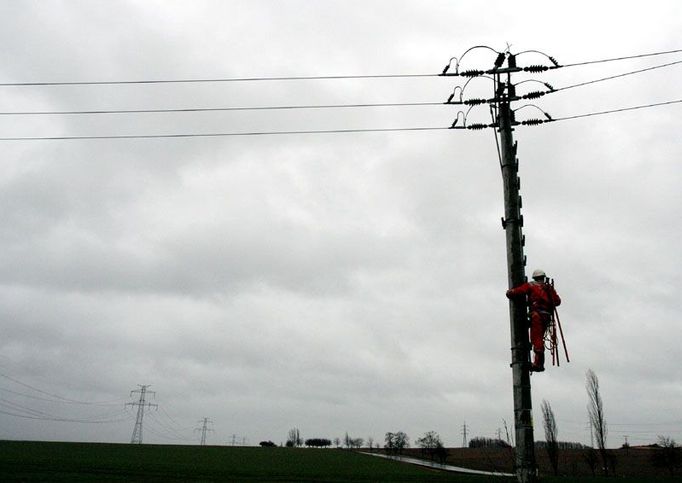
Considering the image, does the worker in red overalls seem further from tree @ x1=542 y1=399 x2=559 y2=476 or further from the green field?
tree @ x1=542 y1=399 x2=559 y2=476

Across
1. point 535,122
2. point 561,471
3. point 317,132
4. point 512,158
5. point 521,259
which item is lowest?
point 561,471

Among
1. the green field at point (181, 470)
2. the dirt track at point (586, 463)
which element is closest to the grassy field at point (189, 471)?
the green field at point (181, 470)

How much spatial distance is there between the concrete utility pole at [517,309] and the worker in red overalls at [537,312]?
0.10m

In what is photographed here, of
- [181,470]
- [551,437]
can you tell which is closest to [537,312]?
[181,470]

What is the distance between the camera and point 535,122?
389 inches

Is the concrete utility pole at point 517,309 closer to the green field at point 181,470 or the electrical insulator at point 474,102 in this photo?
the electrical insulator at point 474,102

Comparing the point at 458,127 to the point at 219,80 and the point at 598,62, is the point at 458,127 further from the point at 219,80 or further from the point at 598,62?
the point at 219,80

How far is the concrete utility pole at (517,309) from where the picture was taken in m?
7.24

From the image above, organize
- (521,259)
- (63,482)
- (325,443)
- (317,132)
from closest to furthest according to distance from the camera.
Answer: (521,259)
(317,132)
(63,482)
(325,443)

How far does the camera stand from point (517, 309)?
7.79 metres

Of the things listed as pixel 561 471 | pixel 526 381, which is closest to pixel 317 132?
pixel 526 381

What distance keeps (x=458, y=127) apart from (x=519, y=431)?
5.61 metres

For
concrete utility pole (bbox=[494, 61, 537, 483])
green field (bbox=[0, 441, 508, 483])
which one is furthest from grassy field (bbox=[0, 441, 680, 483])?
concrete utility pole (bbox=[494, 61, 537, 483])

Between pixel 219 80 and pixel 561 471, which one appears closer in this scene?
pixel 219 80
